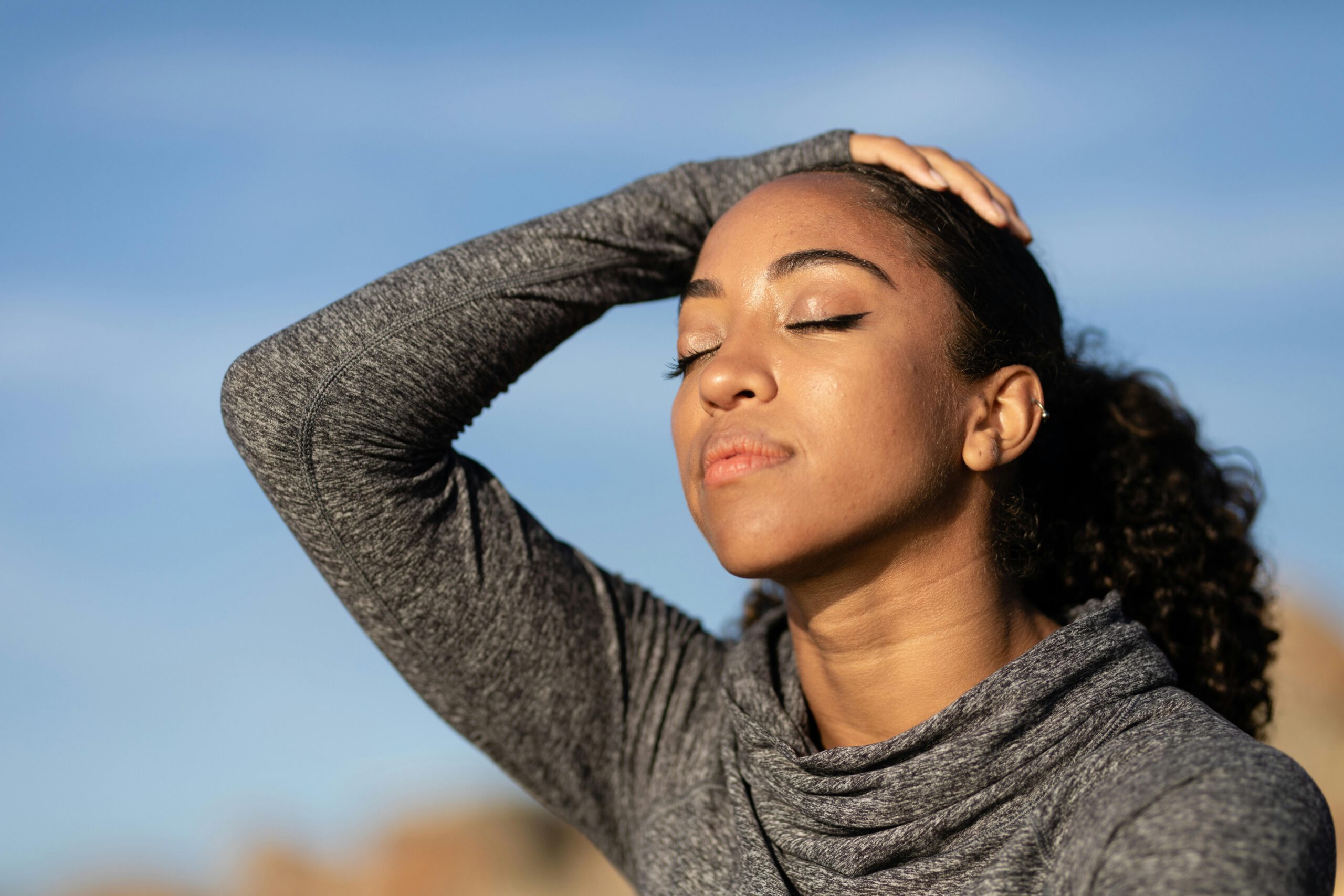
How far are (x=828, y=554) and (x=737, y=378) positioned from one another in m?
0.40

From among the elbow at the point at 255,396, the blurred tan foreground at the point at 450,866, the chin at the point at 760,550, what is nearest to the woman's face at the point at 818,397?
the chin at the point at 760,550

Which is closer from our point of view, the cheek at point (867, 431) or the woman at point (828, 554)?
the woman at point (828, 554)

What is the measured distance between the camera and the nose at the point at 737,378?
226 cm

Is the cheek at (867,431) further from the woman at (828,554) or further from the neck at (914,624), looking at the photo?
the neck at (914,624)

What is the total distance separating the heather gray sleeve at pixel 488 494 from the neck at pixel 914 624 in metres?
0.64

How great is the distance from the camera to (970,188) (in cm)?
262

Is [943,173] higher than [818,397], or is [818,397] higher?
[943,173]

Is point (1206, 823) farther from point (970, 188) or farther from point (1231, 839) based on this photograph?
point (970, 188)

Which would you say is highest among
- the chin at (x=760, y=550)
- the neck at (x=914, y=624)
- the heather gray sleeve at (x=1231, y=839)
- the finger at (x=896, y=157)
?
the finger at (x=896, y=157)

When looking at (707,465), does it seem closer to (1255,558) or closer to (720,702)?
(720,702)

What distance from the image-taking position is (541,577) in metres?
2.80

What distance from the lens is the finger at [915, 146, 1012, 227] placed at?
8.50 feet

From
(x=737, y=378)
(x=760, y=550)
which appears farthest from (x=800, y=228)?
(x=760, y=550)

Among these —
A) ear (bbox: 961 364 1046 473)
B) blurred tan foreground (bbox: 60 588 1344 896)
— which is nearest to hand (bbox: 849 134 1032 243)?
ear (bbox: 961 364 1046 473)
